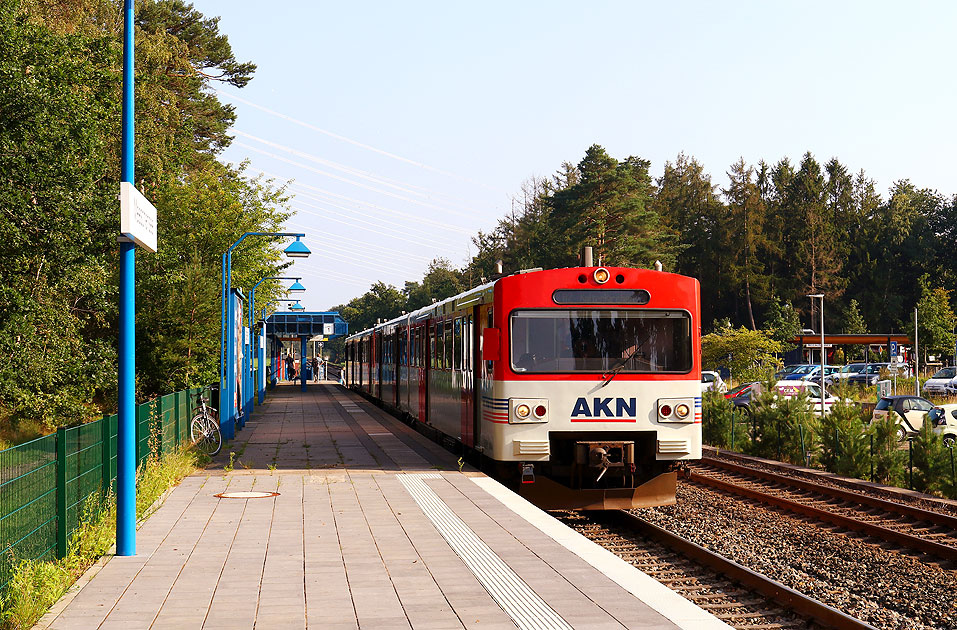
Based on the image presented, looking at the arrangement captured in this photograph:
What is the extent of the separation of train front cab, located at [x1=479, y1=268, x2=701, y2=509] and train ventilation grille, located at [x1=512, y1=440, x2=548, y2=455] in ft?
0.04

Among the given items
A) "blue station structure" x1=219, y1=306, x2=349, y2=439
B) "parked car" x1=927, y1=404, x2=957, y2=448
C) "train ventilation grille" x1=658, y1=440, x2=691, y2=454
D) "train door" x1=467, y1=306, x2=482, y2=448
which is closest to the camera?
"train ventilation grille" x1=658, y1=440, x2=691, y2=454

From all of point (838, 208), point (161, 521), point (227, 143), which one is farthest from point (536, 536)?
point (838, 208)

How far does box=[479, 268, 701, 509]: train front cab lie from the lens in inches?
515

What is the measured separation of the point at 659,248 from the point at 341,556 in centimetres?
7239

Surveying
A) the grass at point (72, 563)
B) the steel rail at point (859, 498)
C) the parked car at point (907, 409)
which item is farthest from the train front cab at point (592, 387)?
the parked car at point (907, 409)

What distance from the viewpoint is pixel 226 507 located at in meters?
11.9

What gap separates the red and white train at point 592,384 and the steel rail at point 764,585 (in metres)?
0.97

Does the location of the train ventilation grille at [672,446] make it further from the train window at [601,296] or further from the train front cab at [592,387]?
the train window at [601,296]

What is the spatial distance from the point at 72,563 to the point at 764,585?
5556mm

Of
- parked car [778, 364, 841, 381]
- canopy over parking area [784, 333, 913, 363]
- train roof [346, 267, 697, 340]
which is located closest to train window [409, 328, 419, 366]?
train roof [346, 267, 697, 340]

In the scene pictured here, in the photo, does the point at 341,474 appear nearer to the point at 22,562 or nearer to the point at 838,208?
the point at 22,562

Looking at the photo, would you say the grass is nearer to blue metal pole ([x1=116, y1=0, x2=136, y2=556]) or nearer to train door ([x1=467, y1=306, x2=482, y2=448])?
blue metal pole ([x1=116, y1=0, x2=136, y2=556])

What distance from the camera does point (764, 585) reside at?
8859 mm

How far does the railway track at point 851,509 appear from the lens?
1196 cm
